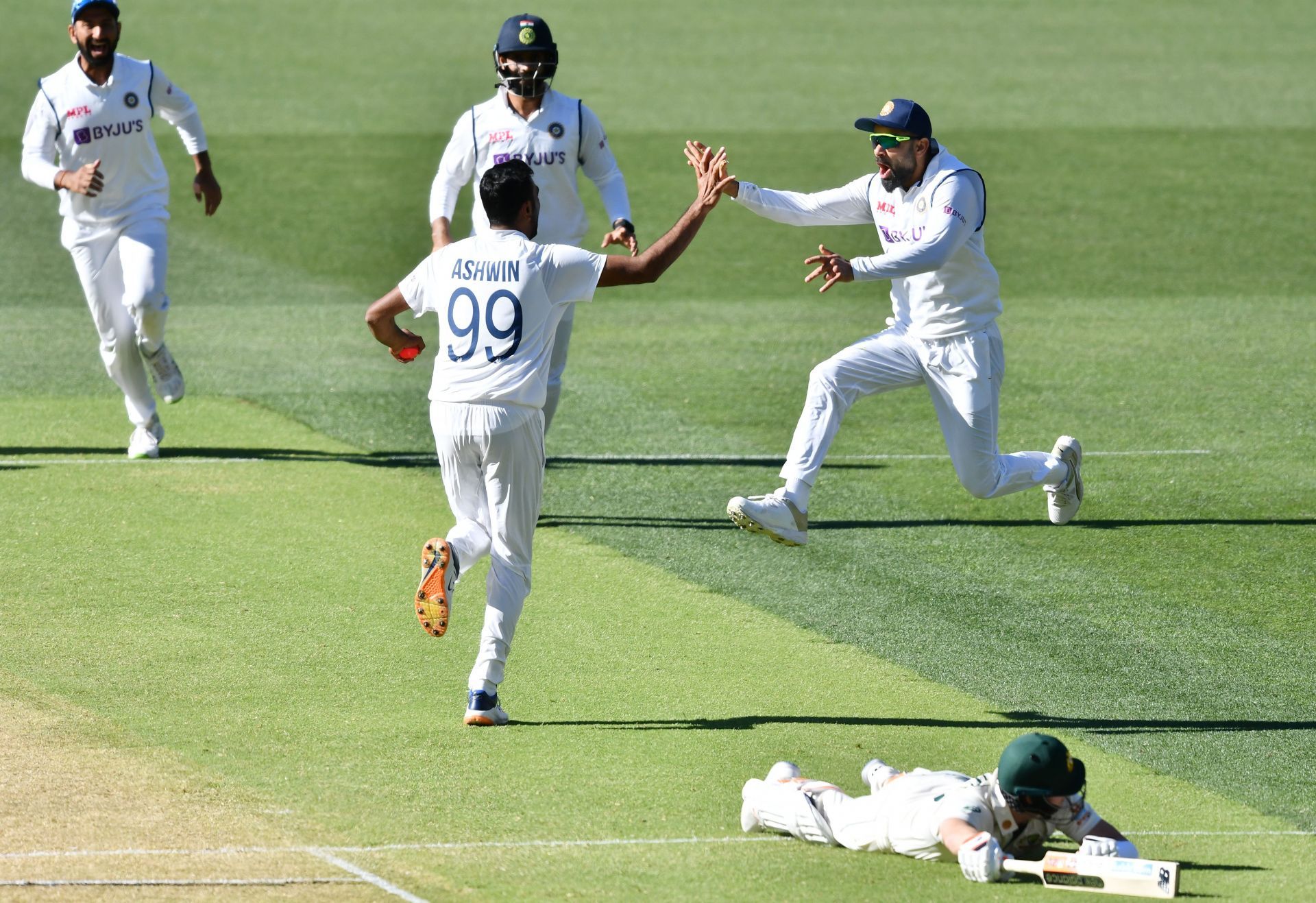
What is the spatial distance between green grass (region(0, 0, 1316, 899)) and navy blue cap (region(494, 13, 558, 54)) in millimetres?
3060

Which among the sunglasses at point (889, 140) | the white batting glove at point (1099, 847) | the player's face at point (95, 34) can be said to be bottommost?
the white batting glove at point (1099, 847)

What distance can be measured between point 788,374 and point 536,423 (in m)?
9.78

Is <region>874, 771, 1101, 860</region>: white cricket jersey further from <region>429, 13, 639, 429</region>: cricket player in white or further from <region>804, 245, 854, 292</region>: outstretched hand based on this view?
<region>429, 13, 639, 429</region>: cricket player in white

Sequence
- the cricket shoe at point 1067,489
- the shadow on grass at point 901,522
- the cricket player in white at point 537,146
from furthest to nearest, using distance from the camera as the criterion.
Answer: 1. the shadow on grass at point 901,522
2. the cricket player in white at point 537,146
3. the cricket shoe at point 1067,489

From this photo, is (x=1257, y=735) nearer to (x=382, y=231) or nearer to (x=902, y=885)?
(x=902, y=885)

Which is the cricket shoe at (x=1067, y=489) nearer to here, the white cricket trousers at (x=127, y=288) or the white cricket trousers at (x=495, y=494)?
the white cricket trousers at (x=495, y=494)

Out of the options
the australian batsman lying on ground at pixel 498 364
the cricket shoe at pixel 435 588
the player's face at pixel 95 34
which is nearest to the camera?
the cricket shoe at pixel 435 588

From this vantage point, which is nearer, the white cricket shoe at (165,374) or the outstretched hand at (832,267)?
the outstretched hand at (832,267)

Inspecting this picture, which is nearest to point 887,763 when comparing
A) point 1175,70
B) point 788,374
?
point 788,374

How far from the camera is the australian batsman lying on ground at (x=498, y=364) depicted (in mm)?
8453

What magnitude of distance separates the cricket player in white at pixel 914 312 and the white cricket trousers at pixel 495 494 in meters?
1.58

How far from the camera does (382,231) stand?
2703 centimetres

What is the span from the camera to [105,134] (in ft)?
45.6

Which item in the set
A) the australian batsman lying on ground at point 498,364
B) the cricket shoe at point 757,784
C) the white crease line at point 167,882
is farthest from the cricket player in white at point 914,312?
the white crease line at point 167,882
